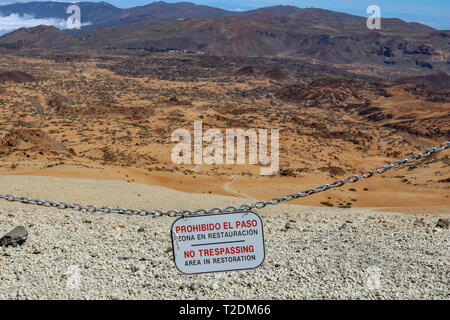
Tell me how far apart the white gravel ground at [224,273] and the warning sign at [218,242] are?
1238 millimetres

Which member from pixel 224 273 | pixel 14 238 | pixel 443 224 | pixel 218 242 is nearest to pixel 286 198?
pixel 218 242

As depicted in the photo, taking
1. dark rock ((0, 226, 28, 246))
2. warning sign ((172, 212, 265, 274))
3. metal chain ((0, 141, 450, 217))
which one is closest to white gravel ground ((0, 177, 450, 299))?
dark rock ((0, 226, 28, 246))

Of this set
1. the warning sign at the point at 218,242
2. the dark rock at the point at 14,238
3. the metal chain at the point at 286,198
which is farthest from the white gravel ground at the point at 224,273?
the warning sign at the point at 218,242

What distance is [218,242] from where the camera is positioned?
3283mm

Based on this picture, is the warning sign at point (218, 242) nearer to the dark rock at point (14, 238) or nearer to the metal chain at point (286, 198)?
the metal chain at point (286, 198)

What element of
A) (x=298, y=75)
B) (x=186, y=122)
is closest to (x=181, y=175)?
(x=186, y=122)

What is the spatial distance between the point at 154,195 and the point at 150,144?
1243 centimetres

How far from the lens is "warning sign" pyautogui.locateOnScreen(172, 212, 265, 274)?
3271mm

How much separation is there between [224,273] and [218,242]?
1.64m

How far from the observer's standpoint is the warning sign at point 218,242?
10.7ft

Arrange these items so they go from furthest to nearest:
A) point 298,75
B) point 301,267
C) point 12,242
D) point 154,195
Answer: point 298,75 < point 154,195 < point 12,242 < point 301,267

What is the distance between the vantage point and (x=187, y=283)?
15.0ft

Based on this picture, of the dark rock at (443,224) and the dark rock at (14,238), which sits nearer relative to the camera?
the dark rock at (14,238)
